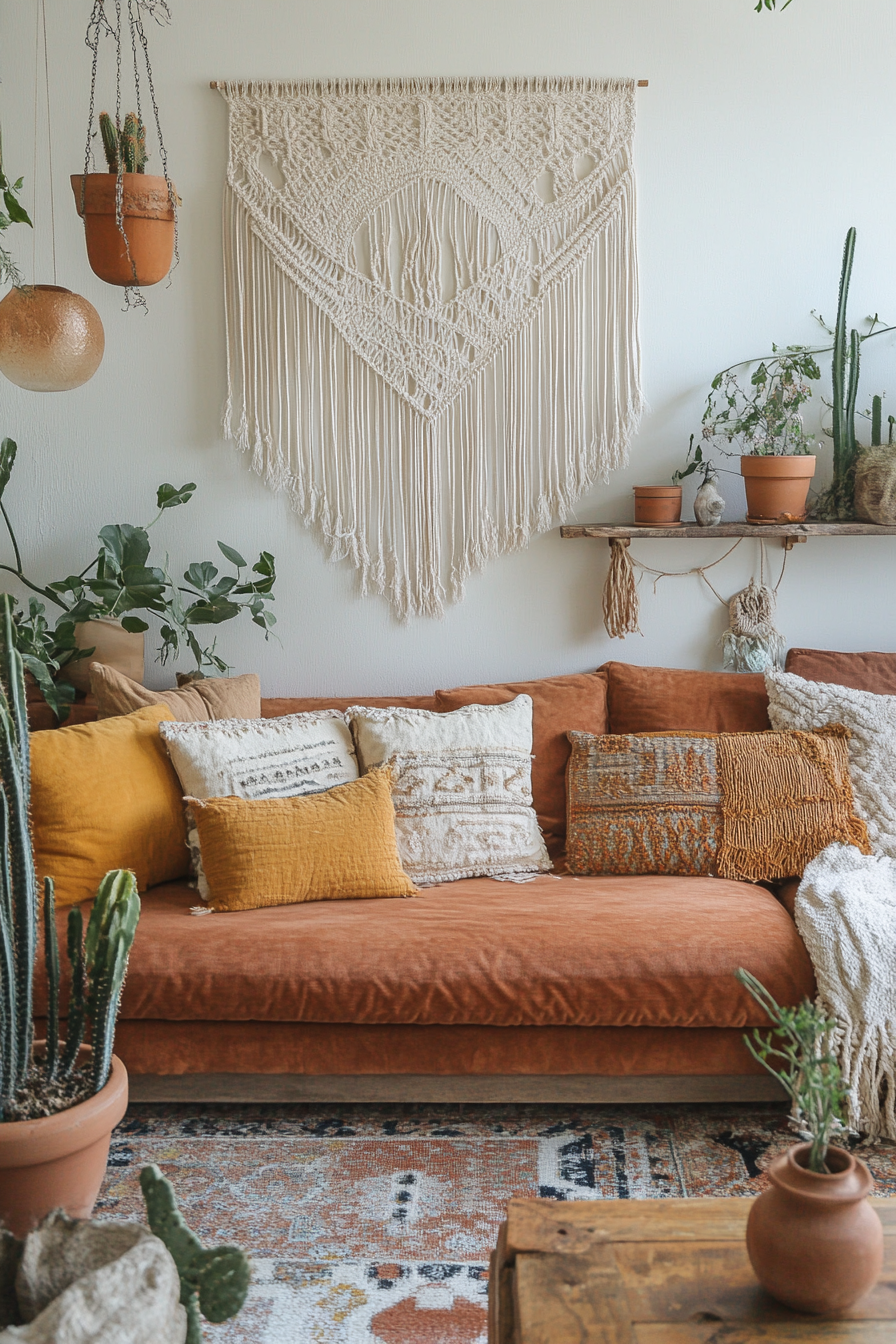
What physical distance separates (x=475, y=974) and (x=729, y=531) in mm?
1395

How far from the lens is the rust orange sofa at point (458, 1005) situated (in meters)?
2.14

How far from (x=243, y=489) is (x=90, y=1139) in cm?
189

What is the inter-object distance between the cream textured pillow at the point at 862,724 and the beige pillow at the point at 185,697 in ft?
4.31

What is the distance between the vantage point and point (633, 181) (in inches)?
115

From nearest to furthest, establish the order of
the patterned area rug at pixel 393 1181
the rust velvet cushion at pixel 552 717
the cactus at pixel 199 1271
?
the cactus at pixel 199 1271 < the patterned area rug at pixel 393 1181 < the rust velvet cushion at pixel 552 717

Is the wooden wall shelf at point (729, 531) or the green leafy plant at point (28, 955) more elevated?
the wooden wall shelf at point (729, 531)

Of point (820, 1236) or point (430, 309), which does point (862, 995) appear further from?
point (430, 309)

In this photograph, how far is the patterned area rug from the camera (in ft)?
5.66

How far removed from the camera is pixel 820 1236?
1.15 m

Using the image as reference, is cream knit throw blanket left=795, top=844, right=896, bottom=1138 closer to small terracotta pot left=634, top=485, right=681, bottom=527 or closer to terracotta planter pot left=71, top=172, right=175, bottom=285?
small terracotta pot left=634, top=485, right=681, bottom=527

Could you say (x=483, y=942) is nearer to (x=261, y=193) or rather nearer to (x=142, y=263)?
(x=142, y=263)

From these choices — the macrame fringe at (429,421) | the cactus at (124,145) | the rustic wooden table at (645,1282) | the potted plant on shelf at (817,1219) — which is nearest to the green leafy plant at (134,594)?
the macrame fringe at (429,421)

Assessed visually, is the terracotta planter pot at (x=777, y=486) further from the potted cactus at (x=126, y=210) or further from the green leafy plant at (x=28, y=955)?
the green leafy plant at (x=28, y=955)

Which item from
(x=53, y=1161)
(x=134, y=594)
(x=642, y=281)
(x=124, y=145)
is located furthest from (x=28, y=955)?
(x=642, y=281)
